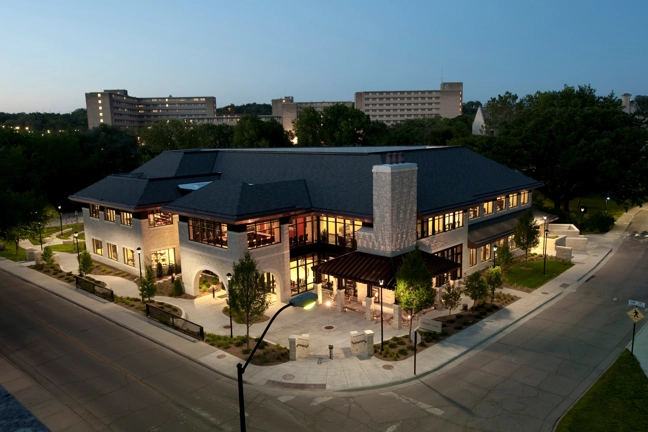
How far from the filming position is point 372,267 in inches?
1323

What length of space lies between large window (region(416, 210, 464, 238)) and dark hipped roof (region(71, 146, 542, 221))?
1.16m

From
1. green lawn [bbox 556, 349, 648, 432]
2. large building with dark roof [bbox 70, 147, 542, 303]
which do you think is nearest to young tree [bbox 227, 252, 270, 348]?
large building with dark roof [bbox 70, 147, 542, 303]

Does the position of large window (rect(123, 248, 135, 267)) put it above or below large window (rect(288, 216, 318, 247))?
below

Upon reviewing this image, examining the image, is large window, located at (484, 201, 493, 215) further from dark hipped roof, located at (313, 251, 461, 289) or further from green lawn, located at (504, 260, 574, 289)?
dark hipped roof, located at (313, 251, 461, 289)

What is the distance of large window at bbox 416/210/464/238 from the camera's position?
37.2m

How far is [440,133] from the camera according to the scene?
9631 cm

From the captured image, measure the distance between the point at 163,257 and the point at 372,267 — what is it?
20.6 metres

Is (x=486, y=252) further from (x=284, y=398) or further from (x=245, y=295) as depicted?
(x=284, y=398)

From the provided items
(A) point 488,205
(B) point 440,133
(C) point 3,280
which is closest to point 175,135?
(B) point 440,133

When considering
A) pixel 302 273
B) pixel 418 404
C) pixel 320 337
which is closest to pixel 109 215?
pixel 302 273

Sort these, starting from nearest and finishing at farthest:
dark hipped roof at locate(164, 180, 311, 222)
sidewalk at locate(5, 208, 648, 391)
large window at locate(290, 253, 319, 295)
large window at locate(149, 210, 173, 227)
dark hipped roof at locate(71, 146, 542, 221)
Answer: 1. sidewalk at locate(5, 208, 648, 391)
2. dark hipped roof at locate(164, 180, 311, 222)
3. dark hipped roof at locate(71, 146, 542, 221)
4. large window at locate(290, 253, 319, 295)
5. large window at locate(149, 210, 173, 227)

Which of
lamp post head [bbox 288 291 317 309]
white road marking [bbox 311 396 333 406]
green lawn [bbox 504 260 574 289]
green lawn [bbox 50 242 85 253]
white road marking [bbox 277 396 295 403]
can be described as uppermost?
lamp post head [bbox 288 291 317 309]

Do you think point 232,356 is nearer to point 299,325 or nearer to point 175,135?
point 299,325

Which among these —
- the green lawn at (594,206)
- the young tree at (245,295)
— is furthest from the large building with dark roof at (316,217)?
the green lawn at (594,206)
